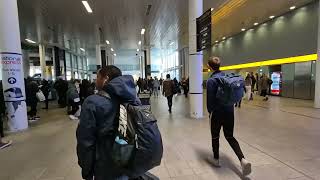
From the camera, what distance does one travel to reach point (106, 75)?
1.72 meters

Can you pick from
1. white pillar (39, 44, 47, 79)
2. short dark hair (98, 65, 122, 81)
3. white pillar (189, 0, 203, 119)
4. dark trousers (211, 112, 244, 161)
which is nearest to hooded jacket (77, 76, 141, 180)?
short dark hair (98, 65, 122, 81)

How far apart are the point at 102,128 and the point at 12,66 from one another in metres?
5.82

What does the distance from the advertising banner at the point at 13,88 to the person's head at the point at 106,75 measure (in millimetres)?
5582

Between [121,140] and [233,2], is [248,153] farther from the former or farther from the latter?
[233,2]

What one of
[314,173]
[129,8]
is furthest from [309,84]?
[314,173]

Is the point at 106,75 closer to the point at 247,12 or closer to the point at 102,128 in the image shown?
the point at 102,128

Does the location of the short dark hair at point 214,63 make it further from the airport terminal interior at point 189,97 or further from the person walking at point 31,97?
the person walking at point 31,97

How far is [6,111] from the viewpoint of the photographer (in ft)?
20.4

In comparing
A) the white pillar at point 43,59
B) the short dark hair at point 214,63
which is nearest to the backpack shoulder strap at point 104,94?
the short dark hair at point 214,63

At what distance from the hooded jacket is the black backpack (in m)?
0.09

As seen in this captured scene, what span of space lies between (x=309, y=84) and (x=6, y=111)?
533 inches

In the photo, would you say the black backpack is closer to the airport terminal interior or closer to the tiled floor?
the airport terminal interior

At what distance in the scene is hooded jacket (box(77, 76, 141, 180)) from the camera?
1.54 meters

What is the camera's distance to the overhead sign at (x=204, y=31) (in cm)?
649
